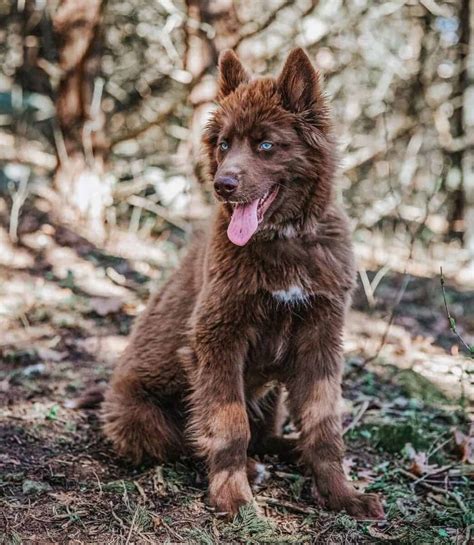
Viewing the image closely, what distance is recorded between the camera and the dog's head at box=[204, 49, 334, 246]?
146 inches

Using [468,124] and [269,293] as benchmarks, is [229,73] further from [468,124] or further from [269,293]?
[468,124]

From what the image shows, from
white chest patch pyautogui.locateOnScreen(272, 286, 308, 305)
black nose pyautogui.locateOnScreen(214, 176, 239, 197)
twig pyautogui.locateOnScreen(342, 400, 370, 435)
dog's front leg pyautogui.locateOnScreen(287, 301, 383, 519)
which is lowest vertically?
twig pyautogui.locateOnScreen(342, 400, 370, 435)

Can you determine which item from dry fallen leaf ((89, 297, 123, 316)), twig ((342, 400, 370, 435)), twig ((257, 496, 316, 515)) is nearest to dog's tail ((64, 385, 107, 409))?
twig ((257, 496, 316, 515))

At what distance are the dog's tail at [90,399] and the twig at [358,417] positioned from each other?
1707 millimetres

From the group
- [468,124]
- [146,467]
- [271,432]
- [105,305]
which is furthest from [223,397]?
[468,124]

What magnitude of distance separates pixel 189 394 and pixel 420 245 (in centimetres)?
846

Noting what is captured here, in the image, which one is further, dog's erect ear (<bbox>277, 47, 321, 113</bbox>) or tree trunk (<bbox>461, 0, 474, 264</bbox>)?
tree trunk (<bbox>461, 0, 474, 264</bbox>)

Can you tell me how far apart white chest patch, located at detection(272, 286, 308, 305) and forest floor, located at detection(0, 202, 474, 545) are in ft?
3.62

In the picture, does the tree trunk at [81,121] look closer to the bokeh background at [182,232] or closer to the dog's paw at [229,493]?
the bokeh background at [182,232]

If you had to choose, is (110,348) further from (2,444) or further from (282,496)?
(282,496)

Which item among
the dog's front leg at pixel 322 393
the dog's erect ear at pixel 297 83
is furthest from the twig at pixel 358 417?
the dog's erect ear at pixel 297 83

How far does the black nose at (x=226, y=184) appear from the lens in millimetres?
3557

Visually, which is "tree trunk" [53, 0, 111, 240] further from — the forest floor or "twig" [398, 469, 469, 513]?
"twig" [398, 469, 469, 513]

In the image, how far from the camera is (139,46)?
13.2 metres
